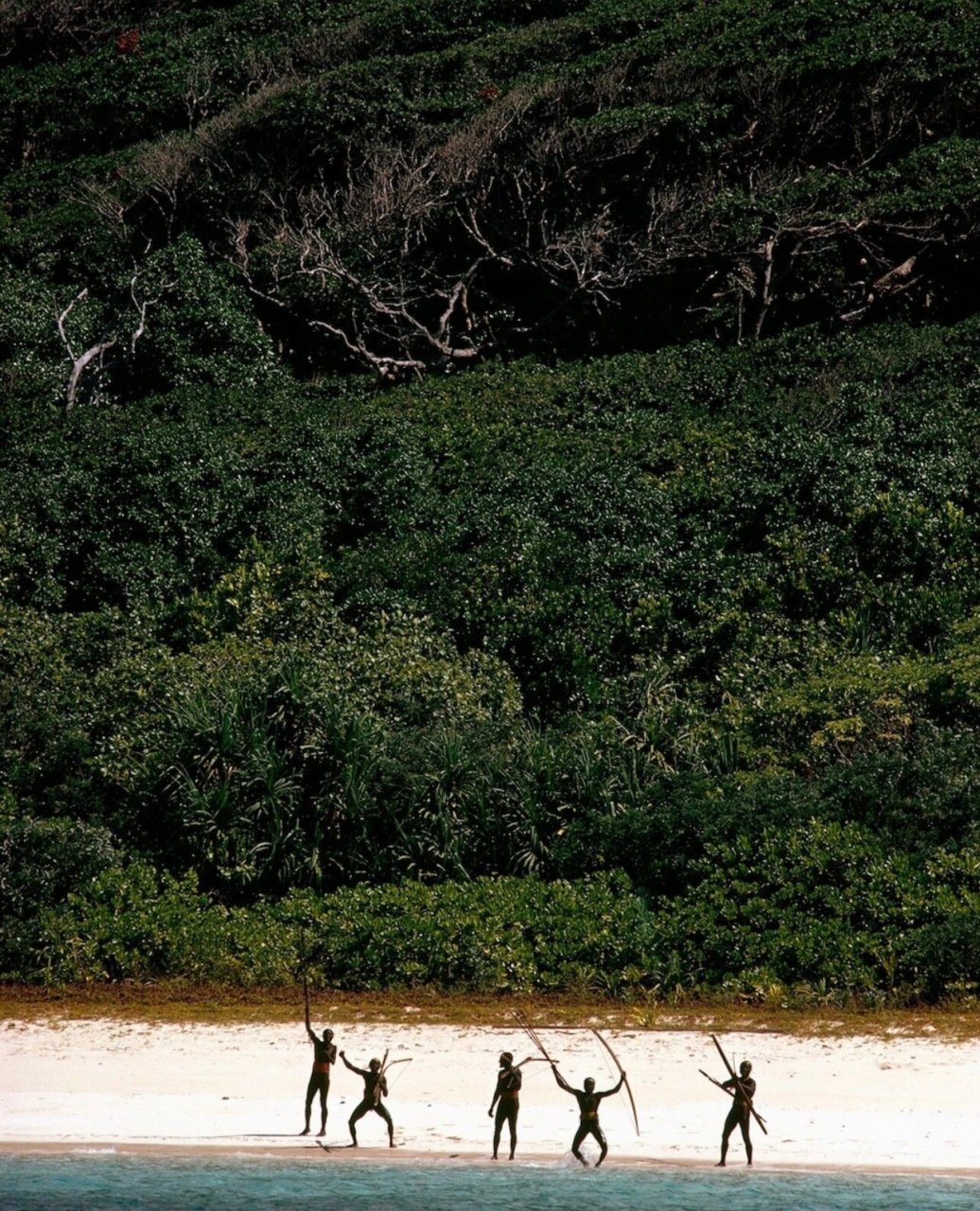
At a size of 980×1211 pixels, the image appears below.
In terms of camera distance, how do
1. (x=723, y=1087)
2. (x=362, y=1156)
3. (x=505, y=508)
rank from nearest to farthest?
(x=723, y=1087) → (x=362, y=1156) → (x=505, y=508)

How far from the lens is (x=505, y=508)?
2411 centimetres

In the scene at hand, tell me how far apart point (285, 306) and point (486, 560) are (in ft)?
47.3

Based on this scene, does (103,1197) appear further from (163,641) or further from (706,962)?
(163,641)

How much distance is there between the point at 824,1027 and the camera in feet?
46.2

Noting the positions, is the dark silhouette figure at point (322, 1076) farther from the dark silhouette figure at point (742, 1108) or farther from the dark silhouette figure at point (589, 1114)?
the dark silhouette figure at point (742, 1108)

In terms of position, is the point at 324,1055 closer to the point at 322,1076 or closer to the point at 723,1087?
the point at 322,1076

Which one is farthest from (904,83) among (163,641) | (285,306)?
(163,641)

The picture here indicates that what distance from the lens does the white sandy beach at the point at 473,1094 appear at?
11.7 metres

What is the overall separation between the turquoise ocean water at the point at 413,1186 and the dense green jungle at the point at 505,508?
150 inches

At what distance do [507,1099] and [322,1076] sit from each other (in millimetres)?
1473

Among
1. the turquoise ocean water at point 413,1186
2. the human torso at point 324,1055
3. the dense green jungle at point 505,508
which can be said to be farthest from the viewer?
the dense green jungle at point 505,508

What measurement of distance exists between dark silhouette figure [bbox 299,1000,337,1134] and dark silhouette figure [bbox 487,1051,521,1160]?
1.32 m

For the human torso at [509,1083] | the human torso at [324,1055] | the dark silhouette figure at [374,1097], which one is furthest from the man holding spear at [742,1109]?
the human torso at [324,1055]

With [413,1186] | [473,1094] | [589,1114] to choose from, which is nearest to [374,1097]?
[413,1186]
